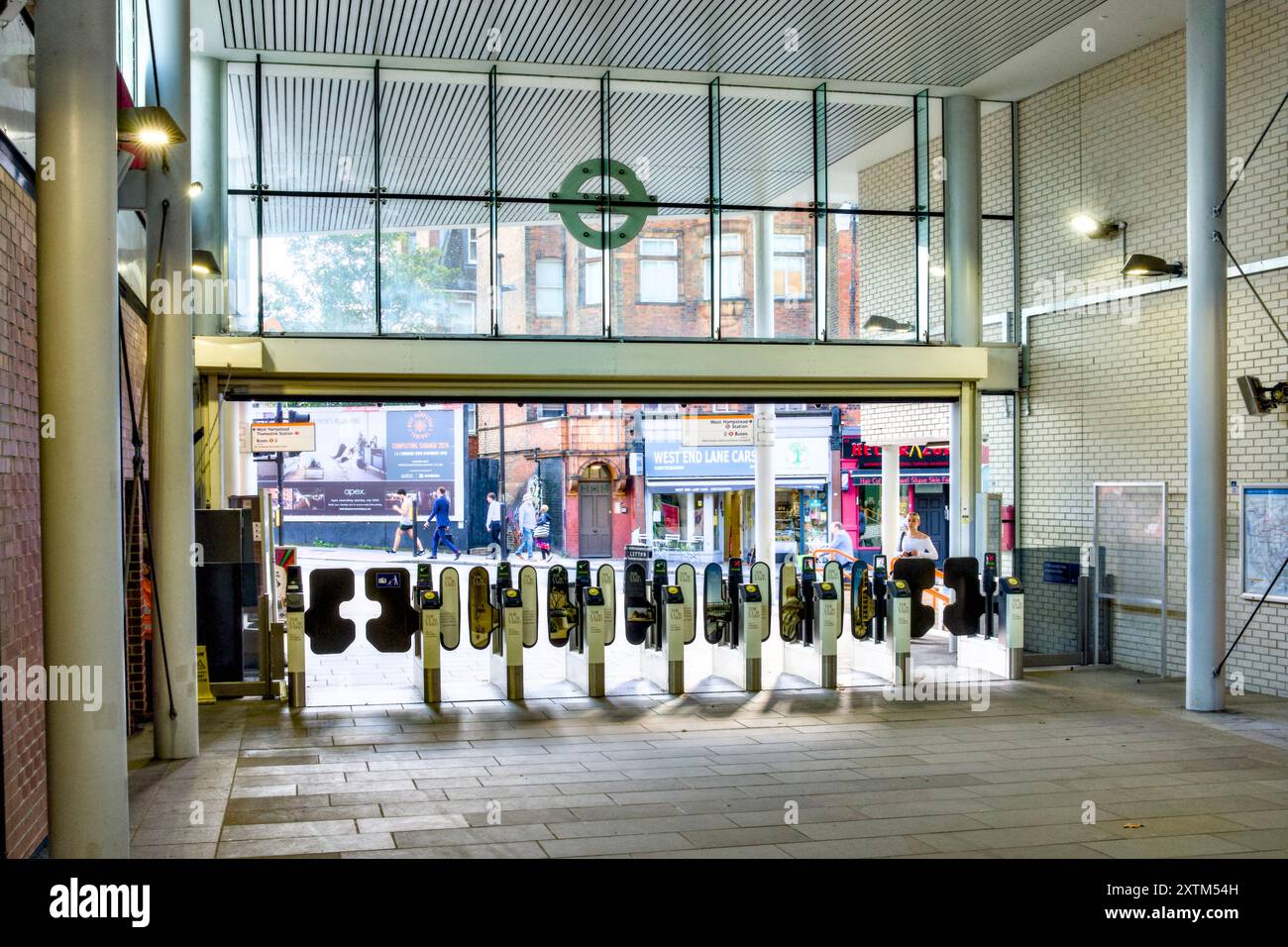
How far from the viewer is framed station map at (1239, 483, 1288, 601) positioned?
389 inches

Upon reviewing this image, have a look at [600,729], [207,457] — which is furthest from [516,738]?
[207,457]

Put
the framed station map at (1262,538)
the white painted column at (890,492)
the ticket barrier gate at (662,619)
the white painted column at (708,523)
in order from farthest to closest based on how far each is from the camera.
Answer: the white painted column at (708,523) < the white painted column at (890,492) < the ticket barrier gate at (662,619) < the framed station map at (1262,538)

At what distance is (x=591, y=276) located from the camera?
39.3 feet

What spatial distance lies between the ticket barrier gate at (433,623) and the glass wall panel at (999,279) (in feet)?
23.6

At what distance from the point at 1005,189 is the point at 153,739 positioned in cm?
1068

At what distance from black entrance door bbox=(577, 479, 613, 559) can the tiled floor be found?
1810 centimetres

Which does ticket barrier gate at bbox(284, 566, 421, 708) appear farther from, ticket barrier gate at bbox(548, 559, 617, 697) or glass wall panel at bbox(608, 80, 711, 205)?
glass wall panel at bbox(608, 80, 711, 205)

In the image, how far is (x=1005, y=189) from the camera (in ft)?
44.5

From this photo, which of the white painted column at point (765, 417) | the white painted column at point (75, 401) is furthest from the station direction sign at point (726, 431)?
the white painted column at point (75, 401)

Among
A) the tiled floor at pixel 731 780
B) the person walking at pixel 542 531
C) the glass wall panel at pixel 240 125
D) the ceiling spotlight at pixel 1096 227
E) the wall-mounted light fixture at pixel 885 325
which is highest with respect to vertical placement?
the glass wall panel at pixel 240 125

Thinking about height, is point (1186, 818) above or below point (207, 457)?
below

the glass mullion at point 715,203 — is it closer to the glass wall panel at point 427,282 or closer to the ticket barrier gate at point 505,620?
the glass wall panel at point 427,282

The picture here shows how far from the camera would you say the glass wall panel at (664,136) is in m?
12.6
